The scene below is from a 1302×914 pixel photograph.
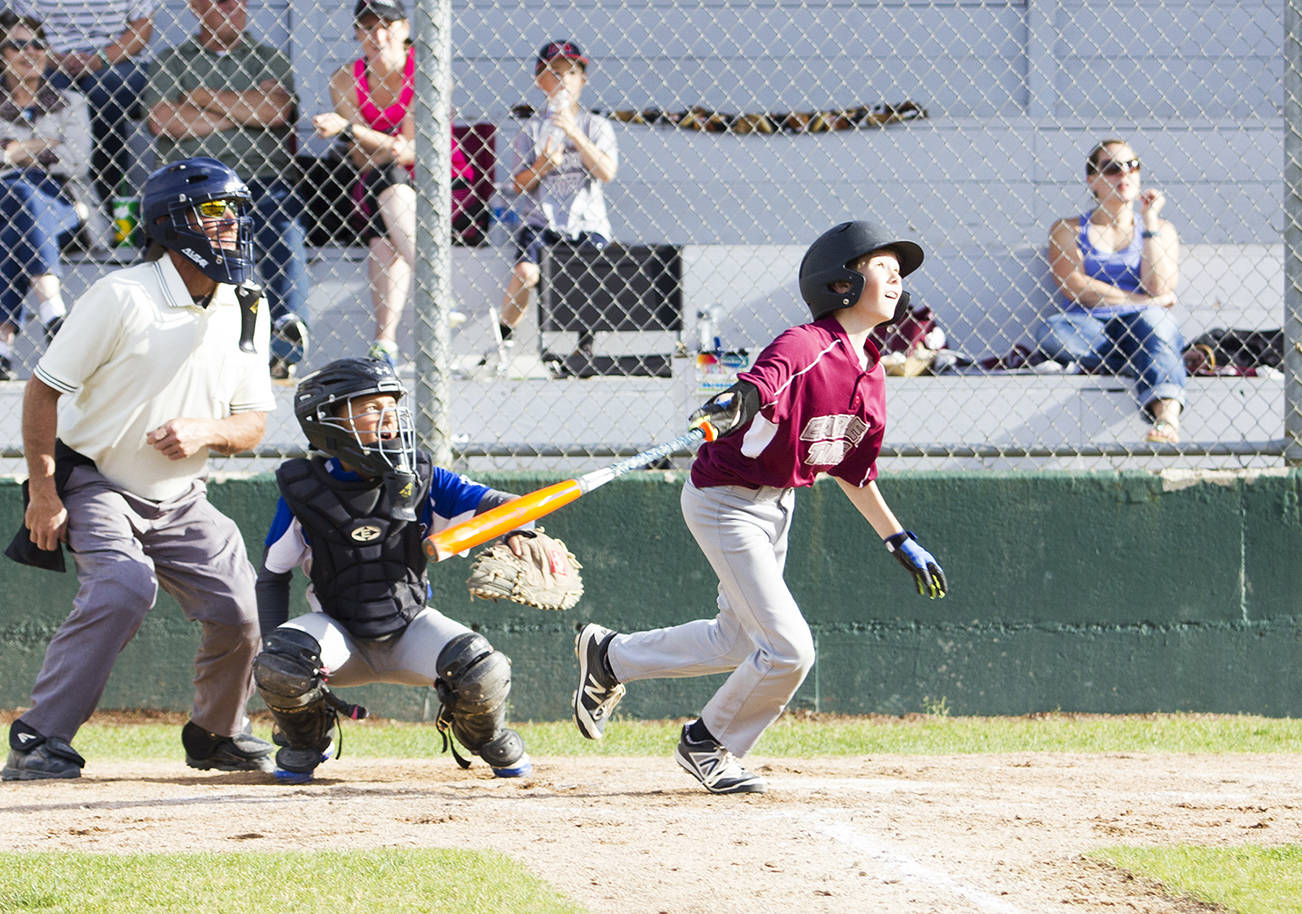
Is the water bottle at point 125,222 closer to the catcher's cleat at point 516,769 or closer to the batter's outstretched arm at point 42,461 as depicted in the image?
the batter's outstretched arm at point 42,461

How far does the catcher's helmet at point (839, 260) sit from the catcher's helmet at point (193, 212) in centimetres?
178

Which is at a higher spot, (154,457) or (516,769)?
(154,457)

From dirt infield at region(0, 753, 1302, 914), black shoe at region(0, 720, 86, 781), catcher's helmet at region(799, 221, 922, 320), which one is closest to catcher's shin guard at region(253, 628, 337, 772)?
dirt infield at region(0, 753, 1302, 914)

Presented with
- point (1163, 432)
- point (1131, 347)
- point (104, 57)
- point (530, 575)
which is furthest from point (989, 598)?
point (104, 57)

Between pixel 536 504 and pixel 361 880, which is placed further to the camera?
pixel 536 504

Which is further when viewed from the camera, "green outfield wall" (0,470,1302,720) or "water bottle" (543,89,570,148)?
"water bottle" (543,89,570,148)

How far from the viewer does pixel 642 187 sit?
8.89m

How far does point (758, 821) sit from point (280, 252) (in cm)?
431

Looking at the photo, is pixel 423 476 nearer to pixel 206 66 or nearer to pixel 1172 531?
pixel 1172 531

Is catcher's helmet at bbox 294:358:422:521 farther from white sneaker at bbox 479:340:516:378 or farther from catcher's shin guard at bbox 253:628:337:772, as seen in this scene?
white sneaker at bbox 479:340:516:378

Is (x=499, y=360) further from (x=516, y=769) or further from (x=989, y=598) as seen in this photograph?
(x=516, y=769)

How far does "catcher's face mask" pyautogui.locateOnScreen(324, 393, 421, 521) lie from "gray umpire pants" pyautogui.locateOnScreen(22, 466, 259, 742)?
697 mm

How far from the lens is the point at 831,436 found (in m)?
4.54

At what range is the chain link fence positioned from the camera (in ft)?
22.5
